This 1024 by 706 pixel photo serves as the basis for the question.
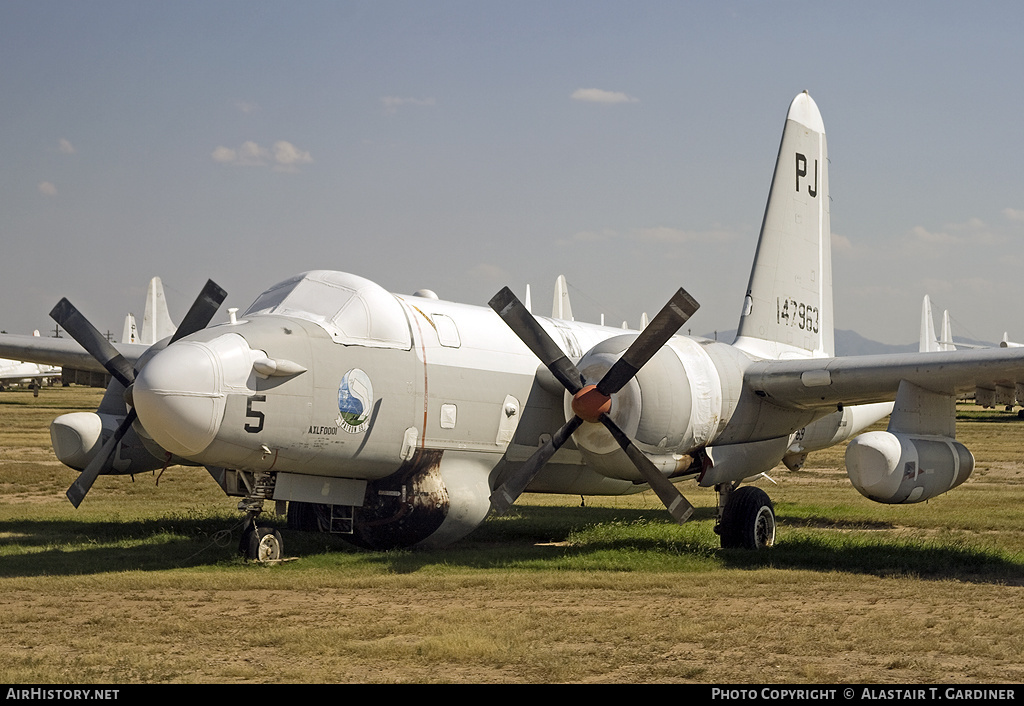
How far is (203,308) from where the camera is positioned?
567 inches

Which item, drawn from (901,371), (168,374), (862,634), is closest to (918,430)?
(901,371)

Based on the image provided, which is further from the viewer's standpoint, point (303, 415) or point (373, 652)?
point (303, 415)

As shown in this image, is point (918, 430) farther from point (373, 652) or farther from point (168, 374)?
point (168, 374)

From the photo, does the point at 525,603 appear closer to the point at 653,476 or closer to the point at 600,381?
the point at 653,476

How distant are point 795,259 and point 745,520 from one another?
18.1 feet

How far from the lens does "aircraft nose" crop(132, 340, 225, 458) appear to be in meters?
11.2

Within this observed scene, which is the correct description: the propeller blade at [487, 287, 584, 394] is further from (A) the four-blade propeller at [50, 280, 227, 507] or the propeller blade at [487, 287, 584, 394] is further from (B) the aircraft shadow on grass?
(A) the four-blade propeller at [50, 280, 227, 507]

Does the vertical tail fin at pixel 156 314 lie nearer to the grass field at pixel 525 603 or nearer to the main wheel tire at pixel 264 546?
the grass field at pixel 525 603

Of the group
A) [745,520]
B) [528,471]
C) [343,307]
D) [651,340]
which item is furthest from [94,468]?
[745,520]

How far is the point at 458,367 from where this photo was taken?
13828 millimetres

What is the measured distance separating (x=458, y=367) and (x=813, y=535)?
7.09m

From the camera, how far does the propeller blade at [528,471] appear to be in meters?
13.4

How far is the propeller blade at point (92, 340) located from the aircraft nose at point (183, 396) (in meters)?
2.75

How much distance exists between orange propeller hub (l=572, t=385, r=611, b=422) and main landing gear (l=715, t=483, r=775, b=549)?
10.9 feet
